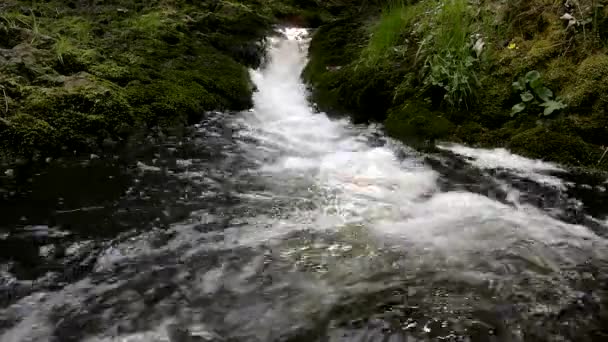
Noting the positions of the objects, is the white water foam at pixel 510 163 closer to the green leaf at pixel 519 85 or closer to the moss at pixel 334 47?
the green leaf at pixel 519 85

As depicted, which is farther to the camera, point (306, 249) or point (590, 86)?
point (590, 86)

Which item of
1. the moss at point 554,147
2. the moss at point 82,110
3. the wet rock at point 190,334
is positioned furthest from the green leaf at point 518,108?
the moss at point 82,110

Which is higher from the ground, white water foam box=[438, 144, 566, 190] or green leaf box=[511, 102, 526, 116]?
green leaf box=[511, 102, 526, 116]

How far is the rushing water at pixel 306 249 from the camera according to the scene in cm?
285

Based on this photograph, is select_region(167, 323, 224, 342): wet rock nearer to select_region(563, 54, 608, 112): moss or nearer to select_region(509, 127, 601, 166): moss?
select_region(509, 127, 601, 166): moss

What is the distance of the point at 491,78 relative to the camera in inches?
224

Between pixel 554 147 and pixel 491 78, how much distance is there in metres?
1.22

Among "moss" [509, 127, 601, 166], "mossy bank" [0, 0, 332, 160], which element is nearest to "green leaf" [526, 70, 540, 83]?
"moss" [509, 127, 601, 166]

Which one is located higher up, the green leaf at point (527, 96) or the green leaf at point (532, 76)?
the green leaf at point (532, 76)

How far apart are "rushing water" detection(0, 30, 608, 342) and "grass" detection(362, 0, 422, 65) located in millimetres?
2146

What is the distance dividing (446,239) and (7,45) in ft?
19.7

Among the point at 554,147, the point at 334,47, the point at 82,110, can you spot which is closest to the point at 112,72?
the point at 82,110

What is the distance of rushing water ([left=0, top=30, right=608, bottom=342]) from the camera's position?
2846 mm

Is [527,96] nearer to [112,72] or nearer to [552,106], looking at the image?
[552,106]
